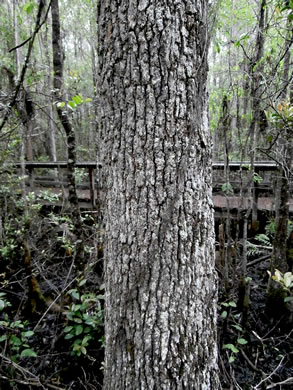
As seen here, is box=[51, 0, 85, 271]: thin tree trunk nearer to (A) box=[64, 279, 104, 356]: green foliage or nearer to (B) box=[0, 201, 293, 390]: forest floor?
(B) box=[0, 201, 293, 390]: forest floor

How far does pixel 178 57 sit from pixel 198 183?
0.50m

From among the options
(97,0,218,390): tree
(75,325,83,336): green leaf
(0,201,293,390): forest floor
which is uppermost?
(97,0,218,390): tree

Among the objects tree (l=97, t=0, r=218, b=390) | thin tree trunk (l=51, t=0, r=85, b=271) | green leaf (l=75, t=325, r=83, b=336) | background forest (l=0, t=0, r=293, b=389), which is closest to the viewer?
tree (l=97, t=0, r=218, b=390)

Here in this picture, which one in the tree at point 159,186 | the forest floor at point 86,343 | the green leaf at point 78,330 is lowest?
the forest floor at point 86,343

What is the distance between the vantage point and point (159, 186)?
110 cm

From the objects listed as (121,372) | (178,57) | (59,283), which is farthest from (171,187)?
(59,283)

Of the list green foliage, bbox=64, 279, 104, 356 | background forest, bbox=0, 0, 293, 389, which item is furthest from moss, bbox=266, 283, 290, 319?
green foliage, bbox=64, 279, 104, 356

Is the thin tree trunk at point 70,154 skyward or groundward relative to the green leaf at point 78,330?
skyward

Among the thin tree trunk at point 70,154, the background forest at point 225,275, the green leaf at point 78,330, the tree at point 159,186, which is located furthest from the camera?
the thin tree trunk at point 70,154

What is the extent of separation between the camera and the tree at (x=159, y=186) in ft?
3.49

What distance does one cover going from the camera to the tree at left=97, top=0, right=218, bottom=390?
1.06 metres

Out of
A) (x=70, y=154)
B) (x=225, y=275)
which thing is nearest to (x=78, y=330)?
(x=225, y=275)

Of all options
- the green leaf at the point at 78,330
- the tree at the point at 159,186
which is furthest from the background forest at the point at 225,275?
the tree at the point at 159,186

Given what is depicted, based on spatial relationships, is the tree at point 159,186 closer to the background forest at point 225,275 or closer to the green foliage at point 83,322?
the background forest at point 225,275
